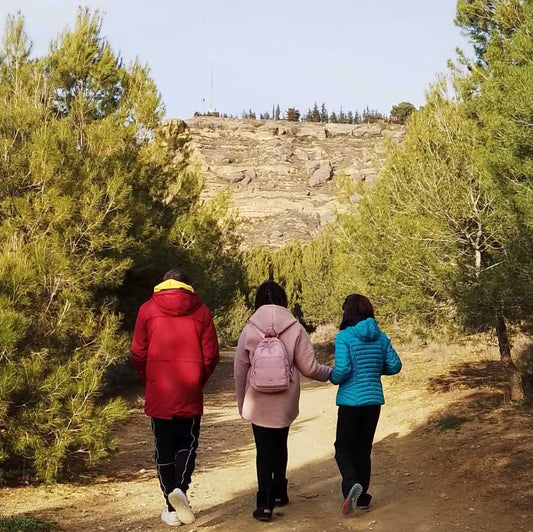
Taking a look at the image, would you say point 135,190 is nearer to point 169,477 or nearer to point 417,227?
point 417,227

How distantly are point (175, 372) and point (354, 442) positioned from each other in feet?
5.21

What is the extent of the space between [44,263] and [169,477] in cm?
380

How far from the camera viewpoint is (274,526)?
489cm

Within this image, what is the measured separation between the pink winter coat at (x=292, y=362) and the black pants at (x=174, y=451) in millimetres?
478

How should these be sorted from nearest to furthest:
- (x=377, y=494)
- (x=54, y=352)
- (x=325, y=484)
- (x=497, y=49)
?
1. (x=377, y=494)
2. (x=325, y=484)
3. (x=54, y=352)
4. (x=497, y=49)

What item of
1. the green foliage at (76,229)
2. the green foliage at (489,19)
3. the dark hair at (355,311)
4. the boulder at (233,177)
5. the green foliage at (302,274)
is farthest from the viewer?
the boulder at (233,177)

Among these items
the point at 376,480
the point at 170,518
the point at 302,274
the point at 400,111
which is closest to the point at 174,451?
the point at 170,518

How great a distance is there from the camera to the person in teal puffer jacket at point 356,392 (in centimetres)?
508

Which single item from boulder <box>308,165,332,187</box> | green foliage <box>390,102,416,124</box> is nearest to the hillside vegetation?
boulder <box>308,165,332,187</box>

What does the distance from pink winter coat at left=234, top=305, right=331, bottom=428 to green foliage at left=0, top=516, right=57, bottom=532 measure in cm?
194

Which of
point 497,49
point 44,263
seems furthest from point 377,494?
point 497,49

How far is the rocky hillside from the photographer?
64562mm

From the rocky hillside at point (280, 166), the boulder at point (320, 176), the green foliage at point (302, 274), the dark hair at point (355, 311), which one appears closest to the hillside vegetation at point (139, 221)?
the dark hair at point (355, 311)

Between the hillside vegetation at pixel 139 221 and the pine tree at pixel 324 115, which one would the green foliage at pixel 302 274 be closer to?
the hillside vegetation at pixel 139 221
